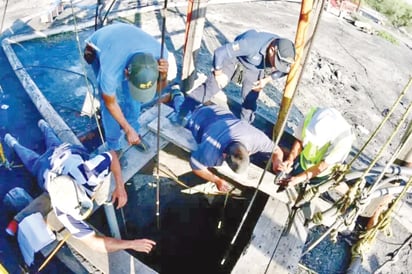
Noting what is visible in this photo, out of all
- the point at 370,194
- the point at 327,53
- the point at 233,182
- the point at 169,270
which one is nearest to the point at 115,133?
the point at 233,182

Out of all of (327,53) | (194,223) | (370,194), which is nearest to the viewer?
(370,194)

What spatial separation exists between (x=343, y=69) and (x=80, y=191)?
253 inches

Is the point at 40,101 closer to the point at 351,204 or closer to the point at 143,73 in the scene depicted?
the point at 143,73

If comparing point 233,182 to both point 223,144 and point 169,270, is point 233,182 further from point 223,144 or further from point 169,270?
point 169,270

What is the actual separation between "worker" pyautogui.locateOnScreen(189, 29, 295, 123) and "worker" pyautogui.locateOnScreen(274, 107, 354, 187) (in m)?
0.77

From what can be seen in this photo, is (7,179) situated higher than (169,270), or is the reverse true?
(7,179)

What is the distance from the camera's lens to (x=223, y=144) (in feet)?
11.4

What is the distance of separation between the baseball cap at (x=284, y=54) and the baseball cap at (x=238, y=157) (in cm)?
126

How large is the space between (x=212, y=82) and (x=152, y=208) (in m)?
1.72

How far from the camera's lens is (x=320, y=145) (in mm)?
3615

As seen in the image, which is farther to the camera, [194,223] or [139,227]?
[194,223]

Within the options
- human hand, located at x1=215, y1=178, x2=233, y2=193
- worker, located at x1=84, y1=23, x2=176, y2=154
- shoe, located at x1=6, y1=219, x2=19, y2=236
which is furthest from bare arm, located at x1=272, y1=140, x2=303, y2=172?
shoe, located at x1=6, y1=219, x2=19, y2=236

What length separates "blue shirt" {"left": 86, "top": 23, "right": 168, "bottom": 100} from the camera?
3555 mm

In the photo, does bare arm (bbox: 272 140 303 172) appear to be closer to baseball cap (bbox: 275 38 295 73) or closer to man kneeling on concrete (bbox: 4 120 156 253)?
baseball cap (bbox: 275 38 295 73)
